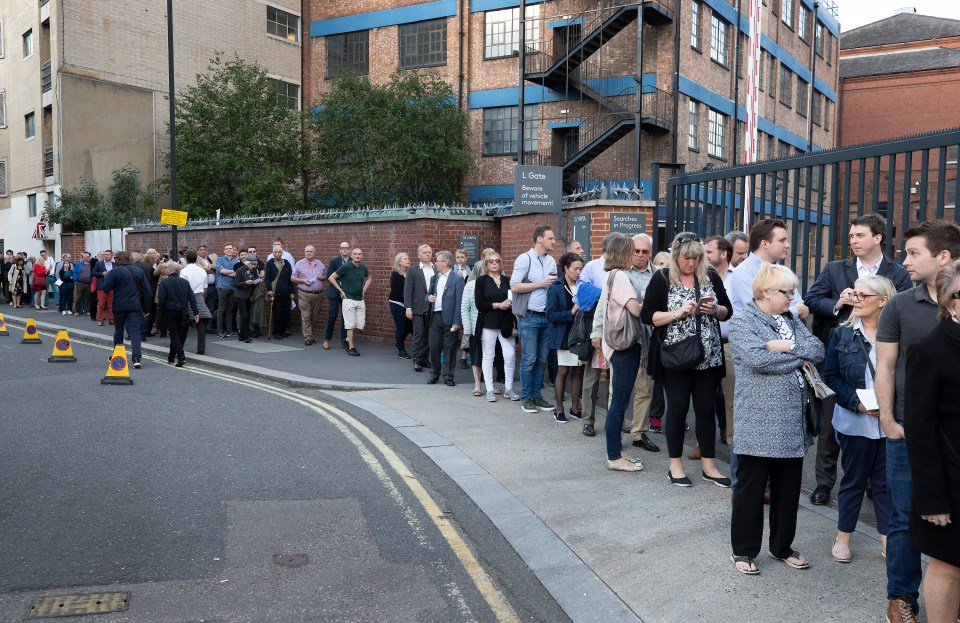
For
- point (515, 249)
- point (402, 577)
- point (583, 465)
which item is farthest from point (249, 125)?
point (402, 577)

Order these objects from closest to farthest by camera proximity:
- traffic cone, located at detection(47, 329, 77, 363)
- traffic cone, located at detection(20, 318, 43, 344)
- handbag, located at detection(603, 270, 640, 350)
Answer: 1. handbag, located at detection(603, 270, 640, 350)
2. traffic cone, located at detection(47, 329, 77, 363)
3. traffic cone, located at detection(20, 318, 43, 344)

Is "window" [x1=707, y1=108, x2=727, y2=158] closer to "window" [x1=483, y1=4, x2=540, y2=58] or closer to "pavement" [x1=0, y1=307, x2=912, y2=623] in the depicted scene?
"window" [x1=483, y1=4, x2=540, y2=58]

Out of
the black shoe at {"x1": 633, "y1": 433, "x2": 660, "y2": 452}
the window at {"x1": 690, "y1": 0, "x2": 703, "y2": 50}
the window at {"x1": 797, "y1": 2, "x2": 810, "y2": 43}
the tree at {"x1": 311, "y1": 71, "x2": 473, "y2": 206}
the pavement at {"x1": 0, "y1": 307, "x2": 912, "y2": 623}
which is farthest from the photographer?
the window at {"x1": 797, "y1": 2, "x2": 810, "y2": 43}

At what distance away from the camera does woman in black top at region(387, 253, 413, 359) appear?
1370cm

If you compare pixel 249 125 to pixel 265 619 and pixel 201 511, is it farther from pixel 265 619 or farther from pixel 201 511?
pixel 265 619

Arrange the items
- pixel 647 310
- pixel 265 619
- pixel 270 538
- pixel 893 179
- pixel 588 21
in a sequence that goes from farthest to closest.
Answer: pixel 588 21, pixel 893 179, pixel 647 310, pixel 270 538, pixel 265 619

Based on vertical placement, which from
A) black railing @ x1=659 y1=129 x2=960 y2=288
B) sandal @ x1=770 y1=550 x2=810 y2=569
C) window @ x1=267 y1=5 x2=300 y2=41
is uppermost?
window @ x1=267 y1=5 x2=300 y2=41

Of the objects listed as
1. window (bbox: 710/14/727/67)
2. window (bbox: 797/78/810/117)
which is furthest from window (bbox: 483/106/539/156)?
window (bbox: 797/78/810/117)

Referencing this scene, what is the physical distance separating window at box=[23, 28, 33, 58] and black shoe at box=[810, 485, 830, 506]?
34338mm

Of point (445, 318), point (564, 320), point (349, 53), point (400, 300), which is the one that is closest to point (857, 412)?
point (564, 320)

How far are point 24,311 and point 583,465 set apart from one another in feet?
78.4

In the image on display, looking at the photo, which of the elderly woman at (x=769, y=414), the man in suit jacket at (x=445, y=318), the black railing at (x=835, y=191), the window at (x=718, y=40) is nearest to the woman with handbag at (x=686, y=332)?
the elderly woman at (x=769, y=414)

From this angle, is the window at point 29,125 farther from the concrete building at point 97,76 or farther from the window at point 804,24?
the window at point 804,24

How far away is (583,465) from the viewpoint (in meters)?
6.98
